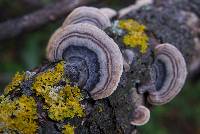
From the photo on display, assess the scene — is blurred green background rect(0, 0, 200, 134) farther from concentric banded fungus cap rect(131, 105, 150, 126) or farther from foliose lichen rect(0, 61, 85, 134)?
foliose lichen rect(0, 61, 85, 134)

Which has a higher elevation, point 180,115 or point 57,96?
point 57,96

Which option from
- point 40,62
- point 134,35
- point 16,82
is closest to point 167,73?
point 134,35

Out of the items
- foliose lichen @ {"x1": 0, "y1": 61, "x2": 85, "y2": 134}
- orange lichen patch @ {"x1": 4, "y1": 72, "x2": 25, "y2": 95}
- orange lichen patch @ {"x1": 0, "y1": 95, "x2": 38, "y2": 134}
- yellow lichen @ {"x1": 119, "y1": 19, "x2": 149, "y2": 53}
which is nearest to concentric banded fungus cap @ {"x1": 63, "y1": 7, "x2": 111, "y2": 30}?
yellow lichen @ {"x1": 119, "y1": 19, "x2": 149, "y2": 53}

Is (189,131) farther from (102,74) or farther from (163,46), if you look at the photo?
(102,74)

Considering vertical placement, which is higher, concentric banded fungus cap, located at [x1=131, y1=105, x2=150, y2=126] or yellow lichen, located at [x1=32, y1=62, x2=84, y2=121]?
yellow lichen, located at [x1=32, y1=62, x2=84, y2=121]

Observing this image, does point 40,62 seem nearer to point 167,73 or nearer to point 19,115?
point 167,73

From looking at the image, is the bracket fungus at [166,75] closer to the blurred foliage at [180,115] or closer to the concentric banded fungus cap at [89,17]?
the concentric banded fungus cap at [89,17]
